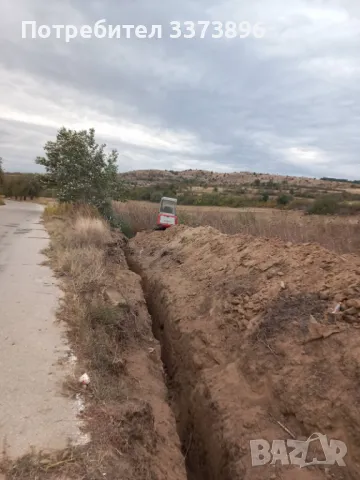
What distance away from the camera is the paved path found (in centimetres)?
344

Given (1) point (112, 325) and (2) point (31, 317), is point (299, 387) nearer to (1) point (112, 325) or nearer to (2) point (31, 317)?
(1) point (112, 325)

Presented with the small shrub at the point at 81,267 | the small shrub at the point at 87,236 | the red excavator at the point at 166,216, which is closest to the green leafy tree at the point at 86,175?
the red excavator at the point at 166,216

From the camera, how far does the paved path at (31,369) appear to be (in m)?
3.44

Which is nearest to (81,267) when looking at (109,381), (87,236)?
(87,236)

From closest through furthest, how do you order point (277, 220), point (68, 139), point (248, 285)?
point (248, 285), point (277, 220), point (68, 139)

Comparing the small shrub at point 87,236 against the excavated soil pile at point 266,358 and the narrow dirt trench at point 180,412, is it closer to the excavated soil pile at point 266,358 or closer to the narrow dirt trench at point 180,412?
the narrow dirt trench at point 180,412

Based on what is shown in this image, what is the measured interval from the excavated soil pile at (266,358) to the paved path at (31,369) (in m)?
2.23

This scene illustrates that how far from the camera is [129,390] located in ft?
17.1

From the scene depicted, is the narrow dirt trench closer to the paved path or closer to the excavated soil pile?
the excavated soil pile

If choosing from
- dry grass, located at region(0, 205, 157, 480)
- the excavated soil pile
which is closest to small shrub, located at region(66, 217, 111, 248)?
dry grass, located at region(0, 205, 157, 480)

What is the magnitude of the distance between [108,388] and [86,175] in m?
20.8

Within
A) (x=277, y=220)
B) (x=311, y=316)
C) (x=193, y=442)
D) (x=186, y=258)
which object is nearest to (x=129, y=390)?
(x=193, y=442)

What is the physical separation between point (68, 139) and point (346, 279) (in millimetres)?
21904

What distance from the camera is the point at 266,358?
236 inches
